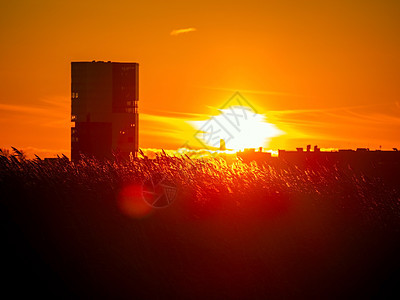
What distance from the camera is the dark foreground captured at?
13.1 m

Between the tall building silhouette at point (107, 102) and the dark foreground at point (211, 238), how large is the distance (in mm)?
82293

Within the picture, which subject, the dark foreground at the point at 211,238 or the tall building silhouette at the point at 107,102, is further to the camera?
the tall building silhouette at the point at 107,102

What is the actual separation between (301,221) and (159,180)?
4701 mm

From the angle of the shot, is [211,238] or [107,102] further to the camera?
[107,102]

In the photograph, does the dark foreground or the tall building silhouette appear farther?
the tall building silhouette

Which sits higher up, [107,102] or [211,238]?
[107,102]

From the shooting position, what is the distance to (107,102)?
103 m

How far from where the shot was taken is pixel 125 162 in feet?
67.1

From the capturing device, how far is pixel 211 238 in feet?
47.0

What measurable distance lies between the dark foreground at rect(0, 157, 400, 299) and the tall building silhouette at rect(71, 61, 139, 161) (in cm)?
8229

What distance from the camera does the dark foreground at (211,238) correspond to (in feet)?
42.9

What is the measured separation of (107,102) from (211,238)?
90748 millimetres

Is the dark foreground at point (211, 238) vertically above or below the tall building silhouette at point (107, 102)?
below

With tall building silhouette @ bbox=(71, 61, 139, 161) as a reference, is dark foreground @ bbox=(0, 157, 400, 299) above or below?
below
